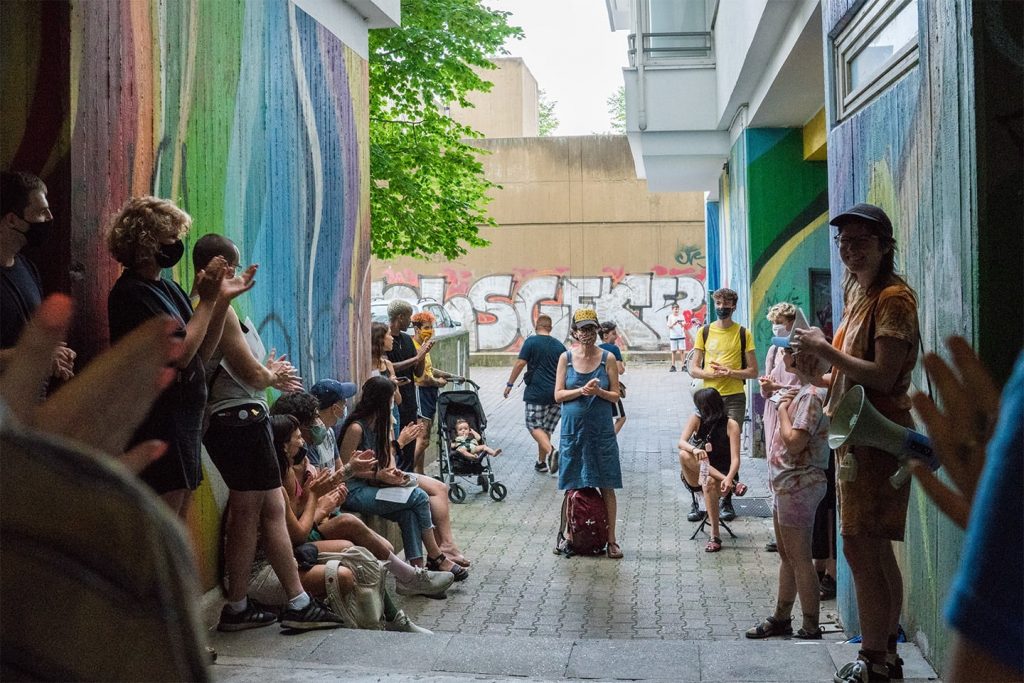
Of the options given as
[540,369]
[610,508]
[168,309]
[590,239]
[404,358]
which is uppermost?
[590,239]

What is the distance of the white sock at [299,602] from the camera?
18.0 feet

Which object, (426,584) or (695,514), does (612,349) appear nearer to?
(695,514)

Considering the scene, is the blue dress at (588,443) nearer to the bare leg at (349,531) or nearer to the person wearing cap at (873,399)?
the bare leg at (349,531)

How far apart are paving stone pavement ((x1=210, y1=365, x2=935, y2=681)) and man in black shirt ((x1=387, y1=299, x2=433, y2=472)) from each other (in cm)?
111

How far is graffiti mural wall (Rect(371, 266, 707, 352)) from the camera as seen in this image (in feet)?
102

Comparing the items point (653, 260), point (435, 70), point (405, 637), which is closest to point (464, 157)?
point (435, 70)

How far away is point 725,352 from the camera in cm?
1023

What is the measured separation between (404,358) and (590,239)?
20717mm

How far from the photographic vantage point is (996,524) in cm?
91

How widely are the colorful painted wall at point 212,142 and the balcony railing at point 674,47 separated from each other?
7495 mm

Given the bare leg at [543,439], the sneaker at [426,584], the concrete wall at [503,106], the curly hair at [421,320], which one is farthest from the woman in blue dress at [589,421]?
the concrete wall at [503,106]

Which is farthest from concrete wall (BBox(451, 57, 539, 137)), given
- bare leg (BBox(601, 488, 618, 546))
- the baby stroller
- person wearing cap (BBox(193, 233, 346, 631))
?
person wearing cap (BBox(193, 233, 346, 631))

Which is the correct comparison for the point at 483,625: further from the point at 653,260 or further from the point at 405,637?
the point at 653,260

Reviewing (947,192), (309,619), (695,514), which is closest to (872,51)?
(947,192)
